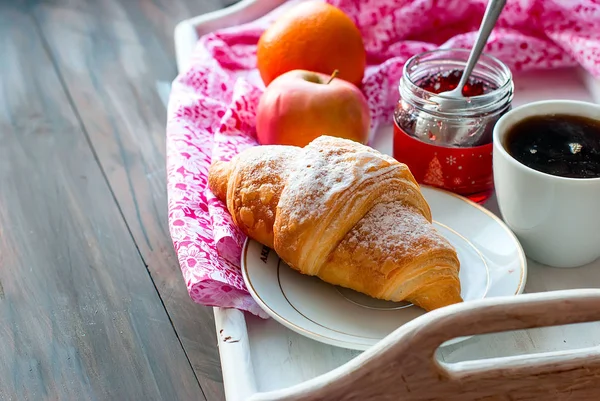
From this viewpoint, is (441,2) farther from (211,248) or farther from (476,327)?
(476,327)

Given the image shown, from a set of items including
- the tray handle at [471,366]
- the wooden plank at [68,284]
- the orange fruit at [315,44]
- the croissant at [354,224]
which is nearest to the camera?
the tray handle at [471,366]

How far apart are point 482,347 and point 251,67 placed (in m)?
0.59

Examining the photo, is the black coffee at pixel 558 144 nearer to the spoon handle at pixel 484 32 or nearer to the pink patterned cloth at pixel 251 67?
the spoon handle at pixel 484 32

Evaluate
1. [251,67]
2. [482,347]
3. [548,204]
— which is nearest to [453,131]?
[548,204]

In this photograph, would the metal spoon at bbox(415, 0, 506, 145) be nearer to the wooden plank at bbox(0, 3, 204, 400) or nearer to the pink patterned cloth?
the pink patterned cloth

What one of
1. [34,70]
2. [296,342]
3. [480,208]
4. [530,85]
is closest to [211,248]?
[296,342]

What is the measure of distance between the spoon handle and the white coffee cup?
0.33 feet

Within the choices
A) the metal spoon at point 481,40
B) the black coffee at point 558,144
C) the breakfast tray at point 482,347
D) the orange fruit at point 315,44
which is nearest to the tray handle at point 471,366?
the breakfast tray at point 482,347

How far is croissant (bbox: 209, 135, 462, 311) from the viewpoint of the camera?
575mm

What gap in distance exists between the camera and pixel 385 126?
90 cm

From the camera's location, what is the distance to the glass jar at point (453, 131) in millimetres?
720

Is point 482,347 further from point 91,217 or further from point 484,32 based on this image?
point 91,217

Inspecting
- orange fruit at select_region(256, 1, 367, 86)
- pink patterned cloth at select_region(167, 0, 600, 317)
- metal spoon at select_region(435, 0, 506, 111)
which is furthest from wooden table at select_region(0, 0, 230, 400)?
metal spoon at select_region(435, 0, 506, 111)

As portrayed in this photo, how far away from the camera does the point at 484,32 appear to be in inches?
29.8
